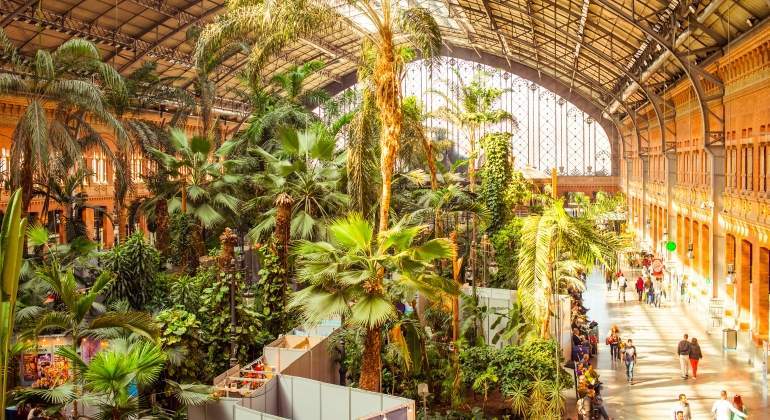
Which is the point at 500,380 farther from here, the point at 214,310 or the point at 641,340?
the point at 641,340

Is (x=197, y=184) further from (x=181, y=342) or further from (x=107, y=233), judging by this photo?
(x=107, y=233)

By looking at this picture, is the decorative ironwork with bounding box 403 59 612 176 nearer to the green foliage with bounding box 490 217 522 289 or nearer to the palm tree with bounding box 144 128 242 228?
the green foliage with bounding box 490 217 522 289

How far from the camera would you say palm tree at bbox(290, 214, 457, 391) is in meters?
9.82

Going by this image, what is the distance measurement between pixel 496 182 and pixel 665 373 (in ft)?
25.3

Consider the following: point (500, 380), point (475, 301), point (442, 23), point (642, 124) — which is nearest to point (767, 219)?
point (475, 301)

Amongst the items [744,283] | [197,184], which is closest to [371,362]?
[197,184]

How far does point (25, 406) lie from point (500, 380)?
7125mm

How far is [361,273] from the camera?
9.98 meters

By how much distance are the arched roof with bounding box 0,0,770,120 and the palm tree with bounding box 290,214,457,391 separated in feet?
14.4

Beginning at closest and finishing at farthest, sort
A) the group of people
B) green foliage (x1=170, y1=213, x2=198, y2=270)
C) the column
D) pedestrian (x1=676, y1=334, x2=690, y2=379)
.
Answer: the group of people, pedestrian (x1=676, y1=334, x2=690, y2=379), green foliage (x1=170, y1=213, x2=198, y2=270), the column

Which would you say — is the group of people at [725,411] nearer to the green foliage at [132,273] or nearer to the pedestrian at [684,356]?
the pedestrian at [684,356]

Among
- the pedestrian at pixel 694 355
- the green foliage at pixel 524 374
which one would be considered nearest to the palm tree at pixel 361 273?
the green foliage at pixel 524 374

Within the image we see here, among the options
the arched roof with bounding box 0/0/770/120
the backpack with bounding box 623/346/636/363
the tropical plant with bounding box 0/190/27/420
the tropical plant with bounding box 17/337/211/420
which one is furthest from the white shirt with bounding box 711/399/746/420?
the tropical plant with bounding box 0/190/27/420

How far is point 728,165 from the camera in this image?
21875 mm
